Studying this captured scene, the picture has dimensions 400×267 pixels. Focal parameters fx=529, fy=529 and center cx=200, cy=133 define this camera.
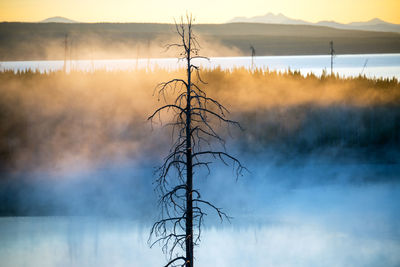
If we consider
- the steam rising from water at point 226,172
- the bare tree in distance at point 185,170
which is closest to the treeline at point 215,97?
the steam rising from water at point 226,172

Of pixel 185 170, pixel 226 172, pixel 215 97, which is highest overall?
pixel 215 97

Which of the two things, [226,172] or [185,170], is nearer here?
[185,170]

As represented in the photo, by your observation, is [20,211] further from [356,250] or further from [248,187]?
[356,250]

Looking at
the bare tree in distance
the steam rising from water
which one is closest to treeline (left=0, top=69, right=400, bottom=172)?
the steam rising from water

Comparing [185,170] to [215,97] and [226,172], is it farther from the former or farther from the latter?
[215,97]

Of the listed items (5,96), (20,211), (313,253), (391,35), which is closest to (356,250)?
(313,253)

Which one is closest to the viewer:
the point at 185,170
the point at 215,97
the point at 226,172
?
the point at 185,170

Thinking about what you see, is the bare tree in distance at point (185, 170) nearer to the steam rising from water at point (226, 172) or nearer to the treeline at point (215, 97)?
the steam rising from water at point (226, 172)

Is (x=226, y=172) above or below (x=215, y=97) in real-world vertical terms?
below

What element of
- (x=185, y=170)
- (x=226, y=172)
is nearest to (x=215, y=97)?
(x=226, y=172)

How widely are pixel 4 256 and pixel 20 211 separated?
3.41 metres

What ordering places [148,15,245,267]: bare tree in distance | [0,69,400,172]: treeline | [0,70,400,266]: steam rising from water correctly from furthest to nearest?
[0,69,400,172]: treeline, [0,70,400,266]: steam rising from water, [148,15,245,267]: bare tree in distance

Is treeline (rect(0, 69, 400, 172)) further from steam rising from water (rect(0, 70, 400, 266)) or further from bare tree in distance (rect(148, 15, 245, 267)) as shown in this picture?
bare tree in distance (rect(148, 15, 245, 267))

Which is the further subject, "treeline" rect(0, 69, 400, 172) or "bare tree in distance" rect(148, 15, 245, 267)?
"treeline" rect(0, 69, 400, 172)
